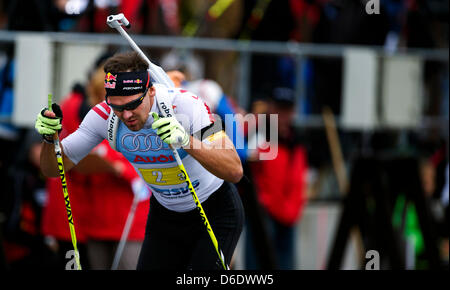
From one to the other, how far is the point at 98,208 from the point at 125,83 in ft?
7.41

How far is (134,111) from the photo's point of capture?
423 cm

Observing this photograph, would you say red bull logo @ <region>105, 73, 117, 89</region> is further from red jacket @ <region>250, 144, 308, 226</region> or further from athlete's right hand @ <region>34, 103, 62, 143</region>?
red jacket @ <region>250, 144, 308, 226</region>

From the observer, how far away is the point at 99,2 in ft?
27.3

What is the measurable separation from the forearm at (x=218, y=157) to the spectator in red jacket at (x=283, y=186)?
11.9ft

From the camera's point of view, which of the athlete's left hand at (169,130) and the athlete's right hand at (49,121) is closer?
the athlete's left hand at (169,130)

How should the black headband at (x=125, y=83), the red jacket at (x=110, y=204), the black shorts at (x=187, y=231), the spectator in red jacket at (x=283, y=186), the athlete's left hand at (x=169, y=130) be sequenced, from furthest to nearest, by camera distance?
1. the spectator in red jacket at (x=283, y=186)
2. the red jacket at (x=110, y=204)
3. the black shorts at (x=187, y=231)
4. the black headband at (x=125, y=83)
5. the athlete's left hand at (x=169, y=130)

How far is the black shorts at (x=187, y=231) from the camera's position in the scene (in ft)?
16.0

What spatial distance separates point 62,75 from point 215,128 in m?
3.46

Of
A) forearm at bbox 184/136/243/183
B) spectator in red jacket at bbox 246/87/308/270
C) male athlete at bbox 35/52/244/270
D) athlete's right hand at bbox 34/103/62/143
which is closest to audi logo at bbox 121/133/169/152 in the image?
male athlete at bbox 35/52/244/270

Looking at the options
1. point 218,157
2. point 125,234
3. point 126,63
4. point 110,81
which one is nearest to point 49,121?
point 110,81

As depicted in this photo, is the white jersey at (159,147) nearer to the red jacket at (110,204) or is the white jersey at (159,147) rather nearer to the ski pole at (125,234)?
the ski pole at (125,234)

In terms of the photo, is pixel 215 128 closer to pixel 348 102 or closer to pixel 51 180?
pixel 51 180

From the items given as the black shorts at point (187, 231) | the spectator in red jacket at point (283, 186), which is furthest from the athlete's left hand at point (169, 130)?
the spectator in red jacket at point (283, 186)
